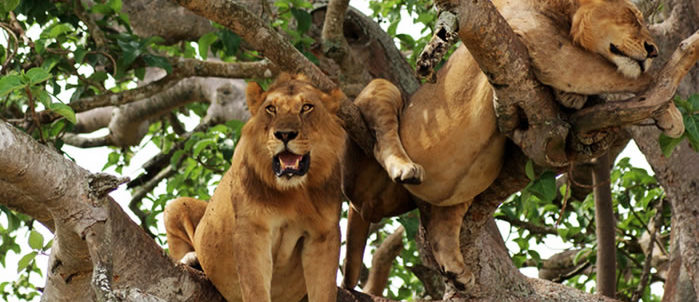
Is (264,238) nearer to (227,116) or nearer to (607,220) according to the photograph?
(607,220)

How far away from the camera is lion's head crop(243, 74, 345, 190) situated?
4.07 metres

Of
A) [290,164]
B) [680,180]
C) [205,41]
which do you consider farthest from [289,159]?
[680,180]

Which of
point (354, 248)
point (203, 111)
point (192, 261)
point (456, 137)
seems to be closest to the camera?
point (456, 137)

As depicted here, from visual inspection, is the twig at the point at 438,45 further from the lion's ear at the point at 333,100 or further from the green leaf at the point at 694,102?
the green leaf at the point at 694,102

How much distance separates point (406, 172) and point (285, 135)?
0.52m

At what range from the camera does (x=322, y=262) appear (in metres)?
4.35

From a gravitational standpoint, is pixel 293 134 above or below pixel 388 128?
below

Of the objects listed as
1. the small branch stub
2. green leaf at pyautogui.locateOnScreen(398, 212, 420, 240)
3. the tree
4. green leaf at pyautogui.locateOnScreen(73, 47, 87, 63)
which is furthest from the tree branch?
green leaf at pyautogui.locateOnScreen(73, 47, 87, 63)

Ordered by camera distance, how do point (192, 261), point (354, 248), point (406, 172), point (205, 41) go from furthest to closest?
point (205, 41) < point (354, 248) < point (192, 261) < point (406, 172)

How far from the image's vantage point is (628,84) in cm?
400

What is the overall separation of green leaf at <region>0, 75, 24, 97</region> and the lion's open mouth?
1.07m

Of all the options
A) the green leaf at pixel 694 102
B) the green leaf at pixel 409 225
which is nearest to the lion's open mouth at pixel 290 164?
the green leaf at pixel 694 102

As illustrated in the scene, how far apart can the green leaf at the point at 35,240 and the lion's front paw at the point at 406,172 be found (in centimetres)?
152

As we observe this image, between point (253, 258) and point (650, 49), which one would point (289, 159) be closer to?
point (253, 258)
